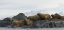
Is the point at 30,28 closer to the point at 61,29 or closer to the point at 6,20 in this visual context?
the point at 61,29

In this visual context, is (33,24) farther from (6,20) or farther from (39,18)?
(6,20)

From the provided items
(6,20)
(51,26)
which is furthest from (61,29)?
(6,20)

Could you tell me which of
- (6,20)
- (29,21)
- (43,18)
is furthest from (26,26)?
(6,20)

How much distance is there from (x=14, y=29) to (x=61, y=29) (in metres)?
3.59

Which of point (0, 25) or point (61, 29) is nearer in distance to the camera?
point (61, 29)

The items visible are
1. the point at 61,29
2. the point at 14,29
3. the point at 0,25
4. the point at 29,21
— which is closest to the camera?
the point at 61,29

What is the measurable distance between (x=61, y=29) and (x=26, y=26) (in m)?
3.47

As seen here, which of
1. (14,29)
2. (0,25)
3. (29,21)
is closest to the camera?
(14,29)

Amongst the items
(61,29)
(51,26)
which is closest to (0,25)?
(51,26)

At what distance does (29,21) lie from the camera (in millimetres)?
21656

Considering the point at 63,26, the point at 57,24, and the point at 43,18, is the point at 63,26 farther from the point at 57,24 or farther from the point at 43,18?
the point at 43,18

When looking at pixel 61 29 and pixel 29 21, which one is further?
pixel 29 21

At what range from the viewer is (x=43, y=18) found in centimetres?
2259

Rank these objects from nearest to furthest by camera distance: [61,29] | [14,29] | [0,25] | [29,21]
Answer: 1. [61,29]
2. [14,29]
3. [29,21]
4. [0,25]
